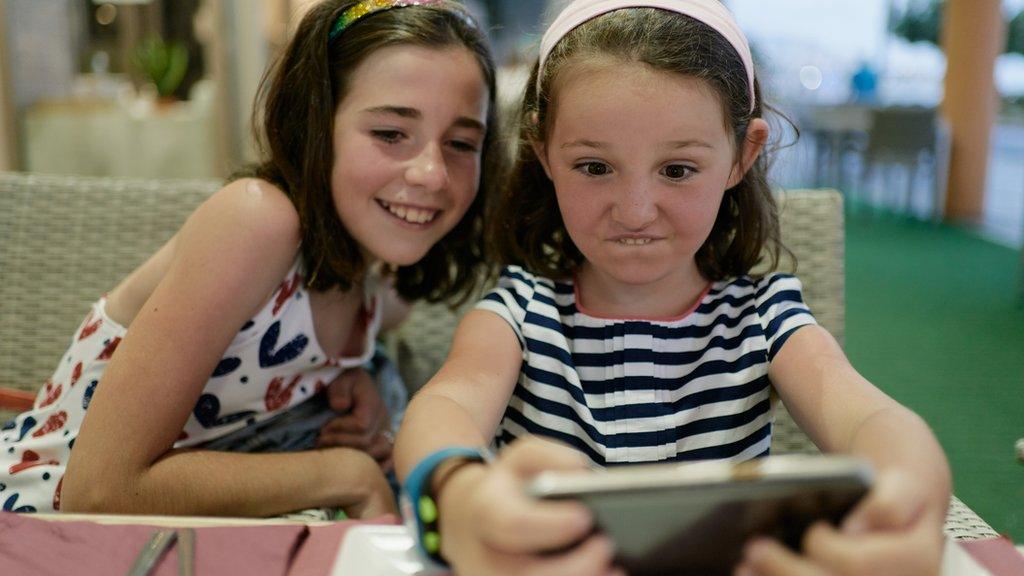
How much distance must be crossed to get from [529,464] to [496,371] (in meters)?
0.42

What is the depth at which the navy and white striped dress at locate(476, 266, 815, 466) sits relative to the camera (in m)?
1.01

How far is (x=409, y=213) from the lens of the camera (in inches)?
46.9

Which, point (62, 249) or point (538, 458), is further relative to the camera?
point (62, 249)

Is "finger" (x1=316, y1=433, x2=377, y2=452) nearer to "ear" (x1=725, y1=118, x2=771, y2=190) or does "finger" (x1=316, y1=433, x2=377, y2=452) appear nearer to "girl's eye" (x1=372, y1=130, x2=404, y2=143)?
"girl's eye" (x1=372, y1=130, x2=404, y2=143)

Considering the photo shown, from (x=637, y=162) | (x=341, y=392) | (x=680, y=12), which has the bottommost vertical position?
(x=341, y=392)

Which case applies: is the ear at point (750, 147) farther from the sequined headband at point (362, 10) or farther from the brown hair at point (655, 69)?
the sequined headband at point (362, 10)

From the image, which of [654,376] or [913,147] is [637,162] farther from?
[913,147]

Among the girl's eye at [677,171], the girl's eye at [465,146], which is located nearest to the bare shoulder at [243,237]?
the girl's eye at [465,146]

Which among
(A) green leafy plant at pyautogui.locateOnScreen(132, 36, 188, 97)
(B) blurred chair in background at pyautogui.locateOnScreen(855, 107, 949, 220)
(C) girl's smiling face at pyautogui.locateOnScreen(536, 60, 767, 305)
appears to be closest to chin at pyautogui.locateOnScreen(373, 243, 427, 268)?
(C) girl's smiling face at pyautogui.locateOnScreen(536, 60, 767, 305)

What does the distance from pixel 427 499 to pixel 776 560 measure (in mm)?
264

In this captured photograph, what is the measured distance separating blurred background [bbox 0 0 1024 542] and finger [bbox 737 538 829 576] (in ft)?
1.01

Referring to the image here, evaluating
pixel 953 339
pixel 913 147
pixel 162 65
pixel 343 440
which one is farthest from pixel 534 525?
pixel 913 147

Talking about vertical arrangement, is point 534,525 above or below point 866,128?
above

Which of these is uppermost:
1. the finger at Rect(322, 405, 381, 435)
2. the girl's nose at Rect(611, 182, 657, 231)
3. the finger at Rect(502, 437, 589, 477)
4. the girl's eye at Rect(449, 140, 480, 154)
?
the girl's eye at Rect(449, 140, 480, 154)
